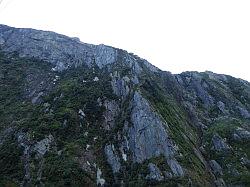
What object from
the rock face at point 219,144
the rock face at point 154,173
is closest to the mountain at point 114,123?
the rock face at point 154,173

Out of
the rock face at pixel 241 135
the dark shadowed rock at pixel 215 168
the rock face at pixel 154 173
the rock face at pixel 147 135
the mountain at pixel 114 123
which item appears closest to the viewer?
the rock face at pixel 154 173

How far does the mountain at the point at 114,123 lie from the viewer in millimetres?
62781

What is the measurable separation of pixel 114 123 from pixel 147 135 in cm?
999

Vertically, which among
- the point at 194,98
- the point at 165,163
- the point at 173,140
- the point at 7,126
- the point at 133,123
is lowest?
the point at 165,163

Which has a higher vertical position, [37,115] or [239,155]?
[37,115]

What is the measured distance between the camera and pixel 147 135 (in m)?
70.9

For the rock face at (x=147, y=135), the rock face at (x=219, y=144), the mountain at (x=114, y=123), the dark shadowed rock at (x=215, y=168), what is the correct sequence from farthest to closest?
1. the rock face at (x=219, y=144)
2. the dark shadowed rock at (x=215, y=168)
3. the rock face at (x=147, y=135)
4. the mountain at (x=114, y=123)

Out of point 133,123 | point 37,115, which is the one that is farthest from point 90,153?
point 37,115

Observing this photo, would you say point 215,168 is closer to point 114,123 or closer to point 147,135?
point 147,135

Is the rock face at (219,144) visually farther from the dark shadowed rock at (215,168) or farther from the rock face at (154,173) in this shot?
the rock face at (154,173)

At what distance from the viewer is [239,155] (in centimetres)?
7344

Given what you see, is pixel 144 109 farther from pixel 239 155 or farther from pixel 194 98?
pixel 194 98

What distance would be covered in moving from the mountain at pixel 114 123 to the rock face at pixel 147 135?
0.21m

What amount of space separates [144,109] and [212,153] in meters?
17.9
